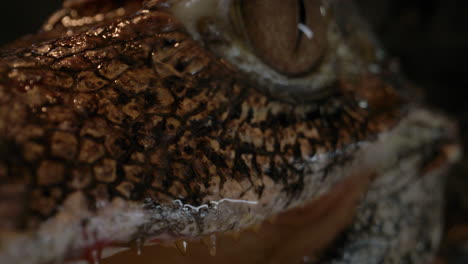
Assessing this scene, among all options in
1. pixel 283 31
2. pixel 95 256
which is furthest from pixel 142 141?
pixel 283 31

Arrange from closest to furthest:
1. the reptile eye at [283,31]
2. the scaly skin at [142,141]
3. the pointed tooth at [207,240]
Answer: the scaly skin at [142,141] < the pointed tooth at [207,240] < the reptile eye at [283,31]

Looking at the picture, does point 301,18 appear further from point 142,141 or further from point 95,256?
point 95,256

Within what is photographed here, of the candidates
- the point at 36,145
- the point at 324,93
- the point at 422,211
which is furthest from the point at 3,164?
the point at 422,211

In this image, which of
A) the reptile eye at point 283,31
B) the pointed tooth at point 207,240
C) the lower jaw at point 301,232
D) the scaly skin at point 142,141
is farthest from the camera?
the lower jaw at point 301,232

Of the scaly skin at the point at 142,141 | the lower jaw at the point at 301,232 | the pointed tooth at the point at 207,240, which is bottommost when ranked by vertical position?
the lower jaw at the point at 301,232

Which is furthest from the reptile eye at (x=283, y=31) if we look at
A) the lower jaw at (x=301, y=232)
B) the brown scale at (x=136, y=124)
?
the lower jaw at (x=301, y=232)

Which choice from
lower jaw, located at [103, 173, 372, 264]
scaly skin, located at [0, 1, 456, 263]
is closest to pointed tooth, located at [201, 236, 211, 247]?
scaly skin, located at [0, 1, 456, 263]

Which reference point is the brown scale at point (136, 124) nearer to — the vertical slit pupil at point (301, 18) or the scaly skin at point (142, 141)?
the scaly skin at point (142, 141)

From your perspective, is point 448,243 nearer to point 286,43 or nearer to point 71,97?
point 286,43
